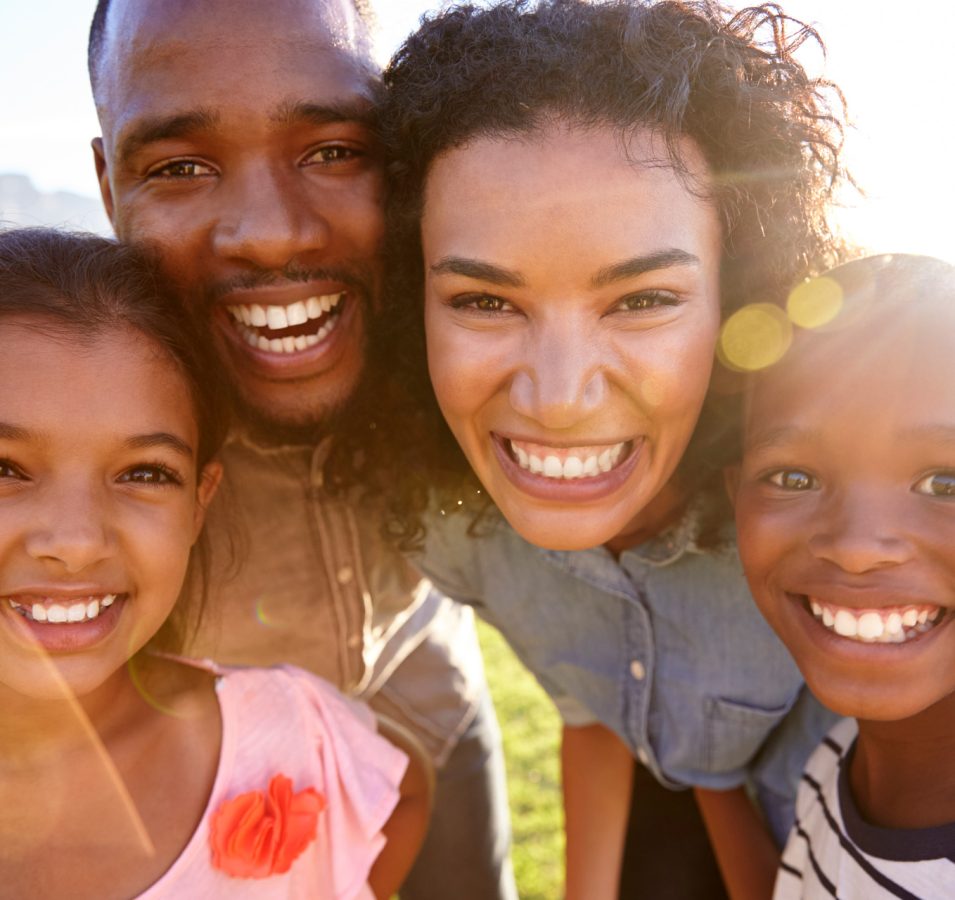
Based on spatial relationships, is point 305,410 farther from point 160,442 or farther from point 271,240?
point 160,442

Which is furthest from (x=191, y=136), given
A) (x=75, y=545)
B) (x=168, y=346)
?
(x=75, y=545)

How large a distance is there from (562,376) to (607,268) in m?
0.23

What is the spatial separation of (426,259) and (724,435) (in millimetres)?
831

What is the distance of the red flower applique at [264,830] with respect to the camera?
6.42 ft

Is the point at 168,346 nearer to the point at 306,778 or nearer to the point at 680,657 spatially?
the point at 306,778

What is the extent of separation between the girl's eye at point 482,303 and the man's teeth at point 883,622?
88cm

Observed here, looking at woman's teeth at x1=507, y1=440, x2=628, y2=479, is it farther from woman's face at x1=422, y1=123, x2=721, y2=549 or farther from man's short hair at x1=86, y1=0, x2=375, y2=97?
man's short hair at x1=86, y1=0, x2=375, y2=97

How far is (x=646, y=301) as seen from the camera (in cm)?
200

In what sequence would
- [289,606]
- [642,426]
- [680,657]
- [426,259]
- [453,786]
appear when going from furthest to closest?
[453,786], [289,606], [680,657], [426,259], [642,426]

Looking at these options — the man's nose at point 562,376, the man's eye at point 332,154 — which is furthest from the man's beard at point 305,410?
the man's nose at point 562,376

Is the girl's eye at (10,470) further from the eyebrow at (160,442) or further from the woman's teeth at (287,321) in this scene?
the woman's teeth at (287,321)

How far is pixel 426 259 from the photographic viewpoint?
223 cm

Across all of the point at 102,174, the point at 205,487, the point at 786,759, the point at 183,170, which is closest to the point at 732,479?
the point at 786,759

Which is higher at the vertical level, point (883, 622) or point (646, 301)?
point (646, 301)
